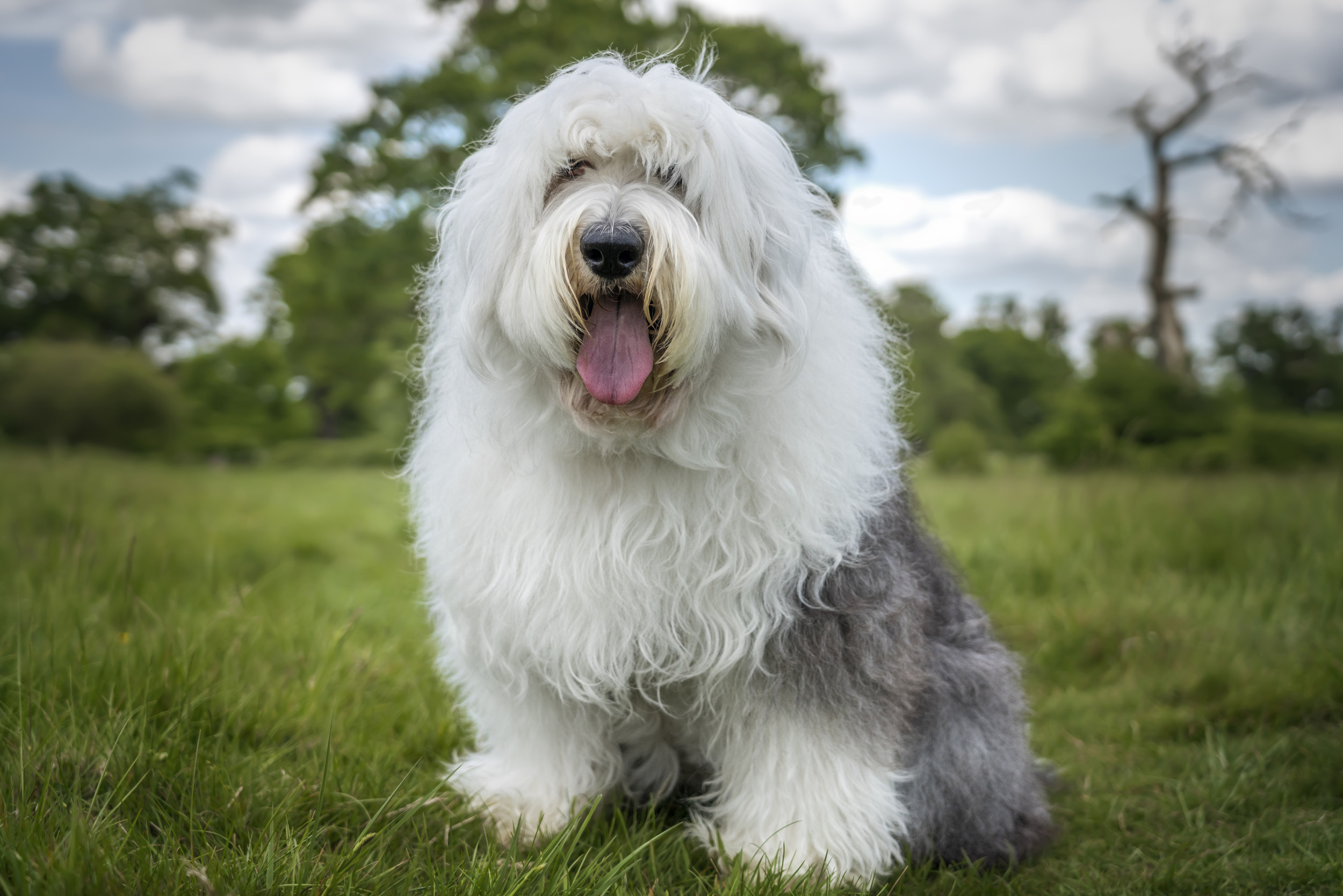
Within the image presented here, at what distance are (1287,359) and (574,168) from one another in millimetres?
13837

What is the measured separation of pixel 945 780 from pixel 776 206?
1688mm

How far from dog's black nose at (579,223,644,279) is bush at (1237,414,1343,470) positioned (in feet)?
36.6

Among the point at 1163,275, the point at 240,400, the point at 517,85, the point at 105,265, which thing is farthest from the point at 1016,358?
the point at 105,265

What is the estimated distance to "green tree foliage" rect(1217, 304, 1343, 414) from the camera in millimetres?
12609

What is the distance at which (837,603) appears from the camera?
251 centimetres

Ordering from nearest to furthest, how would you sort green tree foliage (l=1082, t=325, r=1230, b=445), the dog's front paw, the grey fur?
the grey fur < the dog's front paw < green tree foliage (l=1082, t=325, r=1230, b=445)

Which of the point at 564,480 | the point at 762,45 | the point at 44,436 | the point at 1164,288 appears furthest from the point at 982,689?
the point at 44,436

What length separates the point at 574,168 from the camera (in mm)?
2355

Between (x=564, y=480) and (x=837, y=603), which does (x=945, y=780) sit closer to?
(x=837, y=603)

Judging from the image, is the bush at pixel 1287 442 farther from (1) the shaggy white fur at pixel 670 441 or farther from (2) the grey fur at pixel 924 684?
(1) the shaggy white fur at pixel 670 441

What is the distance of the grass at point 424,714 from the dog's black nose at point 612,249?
1.37 m

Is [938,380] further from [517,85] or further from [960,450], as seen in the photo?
[517,85]

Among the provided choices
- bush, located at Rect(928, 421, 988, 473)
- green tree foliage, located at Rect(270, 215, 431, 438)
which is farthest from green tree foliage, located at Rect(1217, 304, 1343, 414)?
green tree foliage, located at Rect(270, 215, 431, 438)

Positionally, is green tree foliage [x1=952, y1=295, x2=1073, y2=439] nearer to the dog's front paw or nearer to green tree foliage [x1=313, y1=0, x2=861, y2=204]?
green tree foliage [x1=313, y1=0, x2=861, y2=204]
